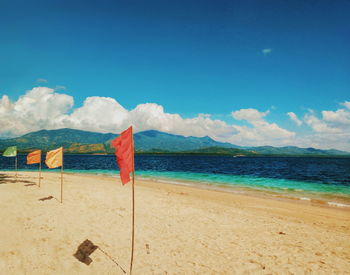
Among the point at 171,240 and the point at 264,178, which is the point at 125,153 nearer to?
the point at 171,240

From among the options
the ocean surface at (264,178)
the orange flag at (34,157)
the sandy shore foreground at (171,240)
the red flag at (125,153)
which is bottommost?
the ocean surface at (264,178)

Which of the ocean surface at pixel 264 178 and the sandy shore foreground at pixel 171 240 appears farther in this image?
the ocean surface at pixel 264 178

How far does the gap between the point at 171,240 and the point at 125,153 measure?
204 inches

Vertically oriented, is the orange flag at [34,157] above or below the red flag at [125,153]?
below

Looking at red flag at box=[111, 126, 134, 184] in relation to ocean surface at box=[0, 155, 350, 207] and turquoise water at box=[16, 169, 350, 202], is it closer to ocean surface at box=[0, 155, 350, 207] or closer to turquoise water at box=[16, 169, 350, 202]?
ocean surface at box=[0, 155, 350, 207]

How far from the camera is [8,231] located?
352 inches

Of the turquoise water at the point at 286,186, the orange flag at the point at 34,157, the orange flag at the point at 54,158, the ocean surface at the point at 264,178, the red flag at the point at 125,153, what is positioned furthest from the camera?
the ocean surface at the point at 264,178

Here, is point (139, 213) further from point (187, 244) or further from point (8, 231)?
point (8, 231)

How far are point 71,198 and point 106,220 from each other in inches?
275

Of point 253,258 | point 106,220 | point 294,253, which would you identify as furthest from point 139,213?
point 294,253

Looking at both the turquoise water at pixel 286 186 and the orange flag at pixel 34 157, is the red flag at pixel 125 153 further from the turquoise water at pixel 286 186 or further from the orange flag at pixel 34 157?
the turquoise water at pixel 286 186

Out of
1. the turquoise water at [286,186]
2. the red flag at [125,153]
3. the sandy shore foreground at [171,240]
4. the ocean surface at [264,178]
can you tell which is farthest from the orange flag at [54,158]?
the turquoise water at [286,186]

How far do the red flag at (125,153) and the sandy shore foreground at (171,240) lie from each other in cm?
336

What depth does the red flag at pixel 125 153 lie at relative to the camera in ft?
21.4
